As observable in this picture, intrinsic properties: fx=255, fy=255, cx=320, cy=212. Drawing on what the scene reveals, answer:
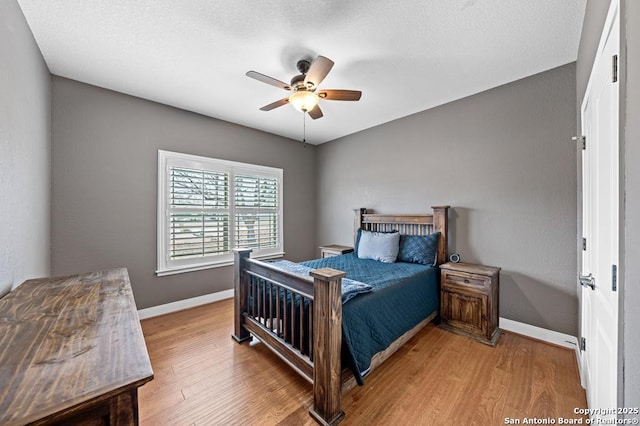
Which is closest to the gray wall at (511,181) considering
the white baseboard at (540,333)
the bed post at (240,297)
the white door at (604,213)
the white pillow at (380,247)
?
the white baseboard at (540,333)

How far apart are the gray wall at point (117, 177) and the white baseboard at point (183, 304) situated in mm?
62

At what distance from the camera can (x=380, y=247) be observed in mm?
3395

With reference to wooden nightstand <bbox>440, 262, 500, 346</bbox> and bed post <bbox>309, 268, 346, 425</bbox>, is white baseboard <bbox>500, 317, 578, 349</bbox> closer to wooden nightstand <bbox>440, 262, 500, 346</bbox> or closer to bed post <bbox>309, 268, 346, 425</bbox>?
wooden nightstand <bbox>440, 262, 500, 346</bbox>

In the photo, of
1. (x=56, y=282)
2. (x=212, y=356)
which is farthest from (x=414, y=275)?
(x=56, y=282)

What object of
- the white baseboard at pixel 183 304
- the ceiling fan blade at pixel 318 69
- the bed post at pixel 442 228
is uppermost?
the ceiling fan blade at pixel 318 69

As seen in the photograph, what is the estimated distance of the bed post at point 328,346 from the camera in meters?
1.57

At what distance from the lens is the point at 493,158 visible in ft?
9.56

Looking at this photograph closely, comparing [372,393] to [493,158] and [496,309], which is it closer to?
[496,309]

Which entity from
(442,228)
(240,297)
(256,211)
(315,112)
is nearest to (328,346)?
(240,297)

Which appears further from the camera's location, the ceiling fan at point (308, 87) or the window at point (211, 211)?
the window at point (211, 211)

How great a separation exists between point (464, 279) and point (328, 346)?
6.21 ft

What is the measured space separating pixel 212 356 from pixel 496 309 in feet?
9.46

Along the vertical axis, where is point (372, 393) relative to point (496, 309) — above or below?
below

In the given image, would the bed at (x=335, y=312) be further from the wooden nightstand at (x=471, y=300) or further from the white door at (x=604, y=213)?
the white door at (x=604, y=213)
